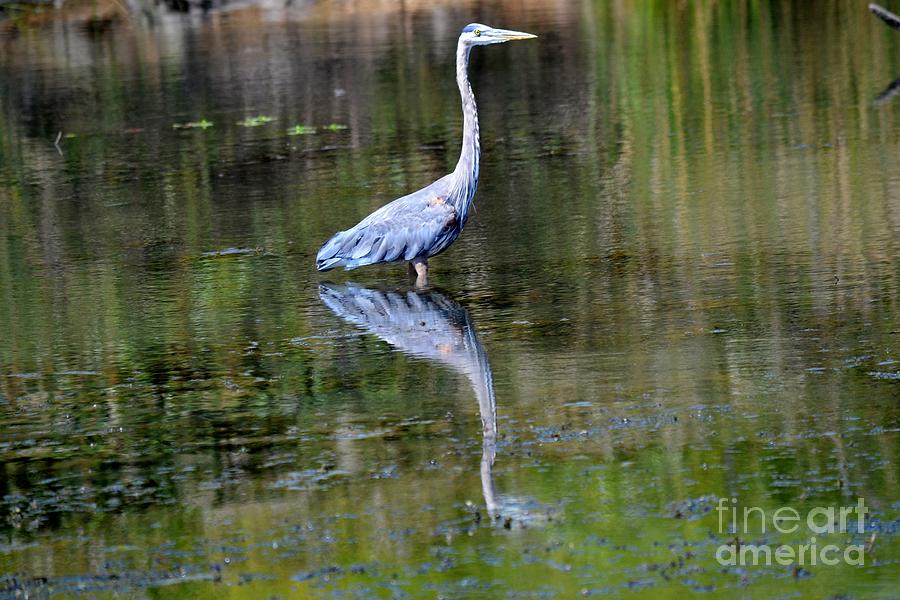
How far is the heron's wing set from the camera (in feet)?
34.4

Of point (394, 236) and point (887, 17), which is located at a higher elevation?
point (887, 17)

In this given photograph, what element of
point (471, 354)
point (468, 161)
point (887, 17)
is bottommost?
point (471, 354)

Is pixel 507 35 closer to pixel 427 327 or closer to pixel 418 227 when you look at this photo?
pixel 418 227

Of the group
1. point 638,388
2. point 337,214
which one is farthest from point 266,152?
point 638,388

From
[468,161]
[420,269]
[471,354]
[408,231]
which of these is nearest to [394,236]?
[408,231]

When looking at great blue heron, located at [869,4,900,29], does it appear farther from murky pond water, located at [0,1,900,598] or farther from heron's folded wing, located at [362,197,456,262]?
heron's folded wing, located at [362,197,456,262]

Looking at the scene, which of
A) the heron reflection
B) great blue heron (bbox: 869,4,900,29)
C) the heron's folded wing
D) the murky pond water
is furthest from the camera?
great blue heron (bbox: 869,4,900,29)

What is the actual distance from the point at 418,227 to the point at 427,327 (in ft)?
4.70

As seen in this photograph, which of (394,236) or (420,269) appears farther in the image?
(420,269)

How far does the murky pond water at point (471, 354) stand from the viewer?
590 centimetres

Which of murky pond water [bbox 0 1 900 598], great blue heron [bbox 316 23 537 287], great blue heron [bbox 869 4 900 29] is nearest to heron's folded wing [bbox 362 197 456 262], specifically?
great blue heron [bbox 316 23 537 287]

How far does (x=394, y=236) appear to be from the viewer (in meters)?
10.5

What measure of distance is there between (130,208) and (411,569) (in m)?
9.21

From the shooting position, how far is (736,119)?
16406mm
